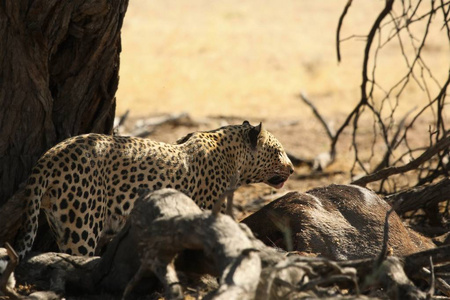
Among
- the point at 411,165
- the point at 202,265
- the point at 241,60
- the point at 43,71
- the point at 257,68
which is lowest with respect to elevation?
the point at 202,265

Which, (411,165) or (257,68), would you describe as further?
(257,68)

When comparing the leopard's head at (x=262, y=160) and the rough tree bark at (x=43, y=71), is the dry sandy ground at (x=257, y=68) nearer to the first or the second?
the leopard's head at (x=262, y=160)

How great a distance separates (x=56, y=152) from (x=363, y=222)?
2195 mm

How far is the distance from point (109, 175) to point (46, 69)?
0.85 m

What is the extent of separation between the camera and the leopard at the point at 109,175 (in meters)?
5.52

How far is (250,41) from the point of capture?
2166 cm

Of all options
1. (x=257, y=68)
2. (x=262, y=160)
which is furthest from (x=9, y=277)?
(x=257, y=68)

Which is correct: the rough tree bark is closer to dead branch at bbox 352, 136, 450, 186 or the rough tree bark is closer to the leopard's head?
the leopard's head

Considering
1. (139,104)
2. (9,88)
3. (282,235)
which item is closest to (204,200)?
(282,235)

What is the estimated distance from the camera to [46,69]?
5.74 meters

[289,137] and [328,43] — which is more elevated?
[328,43]

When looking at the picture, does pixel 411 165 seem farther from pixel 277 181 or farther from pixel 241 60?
pixel 241 60

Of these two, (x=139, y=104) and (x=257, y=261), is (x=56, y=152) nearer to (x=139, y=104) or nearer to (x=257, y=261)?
(x=257, y=261)

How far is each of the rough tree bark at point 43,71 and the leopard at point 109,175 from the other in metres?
0.25
